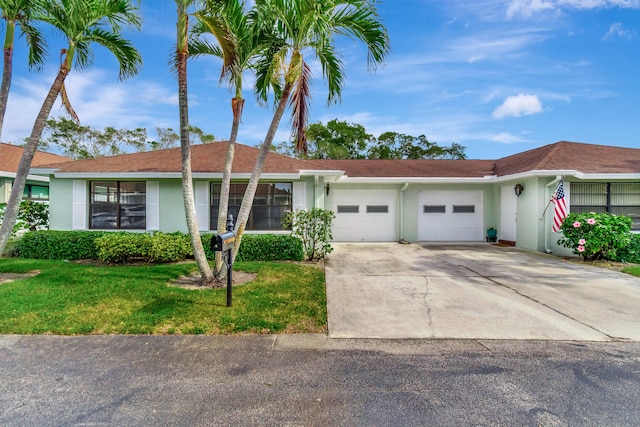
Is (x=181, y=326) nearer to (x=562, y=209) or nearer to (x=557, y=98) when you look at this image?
(x=562, y=209)

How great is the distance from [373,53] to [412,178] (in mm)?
7275

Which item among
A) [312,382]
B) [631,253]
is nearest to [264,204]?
[312,382]

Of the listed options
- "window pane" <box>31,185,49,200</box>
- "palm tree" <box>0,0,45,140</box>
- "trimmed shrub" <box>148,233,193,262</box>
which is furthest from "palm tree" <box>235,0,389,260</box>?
"window pane" <box>31,185,49,200</box>

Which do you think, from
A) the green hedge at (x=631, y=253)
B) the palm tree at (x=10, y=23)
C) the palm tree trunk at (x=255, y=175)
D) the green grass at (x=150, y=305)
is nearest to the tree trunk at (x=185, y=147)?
the palm tree trunk at (x=255, y=175)

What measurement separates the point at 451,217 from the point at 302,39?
10168mm

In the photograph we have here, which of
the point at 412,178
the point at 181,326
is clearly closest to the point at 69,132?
the point at 412,178

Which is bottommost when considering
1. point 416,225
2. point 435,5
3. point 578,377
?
point 578,377

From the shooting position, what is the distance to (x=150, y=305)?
4.86m

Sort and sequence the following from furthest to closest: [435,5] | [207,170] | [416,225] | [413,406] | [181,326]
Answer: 1. [416,225]
2. [207,170]
3. [435,5]
4. [181,326]
5. [413,406]

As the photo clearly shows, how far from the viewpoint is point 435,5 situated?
892 centimetres

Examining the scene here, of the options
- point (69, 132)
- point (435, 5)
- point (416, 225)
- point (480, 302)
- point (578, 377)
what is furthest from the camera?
point (69, 132)

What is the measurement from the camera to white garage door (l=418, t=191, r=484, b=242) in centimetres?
1345

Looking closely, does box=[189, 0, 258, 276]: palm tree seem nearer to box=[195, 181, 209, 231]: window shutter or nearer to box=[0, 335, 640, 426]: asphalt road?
box=[0, 335, 640, 426]: asphalt road

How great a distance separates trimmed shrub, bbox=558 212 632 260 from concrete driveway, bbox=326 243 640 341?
30.0 inches
